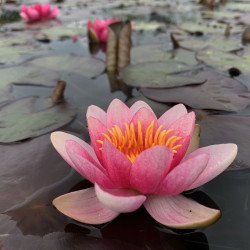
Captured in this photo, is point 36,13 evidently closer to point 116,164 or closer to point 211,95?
point 211,95

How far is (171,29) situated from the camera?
3.58 m

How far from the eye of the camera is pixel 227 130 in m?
1.23

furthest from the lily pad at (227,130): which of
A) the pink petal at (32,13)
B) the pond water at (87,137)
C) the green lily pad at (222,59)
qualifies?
the pink petal at (32,13)

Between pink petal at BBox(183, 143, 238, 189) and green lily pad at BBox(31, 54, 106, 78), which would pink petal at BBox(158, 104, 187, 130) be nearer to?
pink petal at BBox(183, 143, 238, 189)

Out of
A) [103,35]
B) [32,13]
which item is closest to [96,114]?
[103,35]

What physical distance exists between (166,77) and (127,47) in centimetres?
48

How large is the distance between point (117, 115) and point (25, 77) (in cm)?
127

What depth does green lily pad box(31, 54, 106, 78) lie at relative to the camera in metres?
2.11

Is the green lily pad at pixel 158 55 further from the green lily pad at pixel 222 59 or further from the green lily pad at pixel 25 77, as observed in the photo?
the green lily pad at pixel 25 77

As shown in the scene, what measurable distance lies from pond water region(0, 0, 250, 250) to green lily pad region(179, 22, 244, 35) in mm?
320

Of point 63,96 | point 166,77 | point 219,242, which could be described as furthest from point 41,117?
point 219,242

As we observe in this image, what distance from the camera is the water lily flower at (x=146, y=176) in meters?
0.71

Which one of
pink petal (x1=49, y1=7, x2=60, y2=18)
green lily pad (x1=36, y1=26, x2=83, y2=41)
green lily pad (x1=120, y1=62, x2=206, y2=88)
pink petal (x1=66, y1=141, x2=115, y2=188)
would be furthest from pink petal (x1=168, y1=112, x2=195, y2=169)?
pink petal (x1=49, y1=7, x2=60, y2=18)

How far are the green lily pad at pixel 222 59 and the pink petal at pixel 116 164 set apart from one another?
64.3 inches
